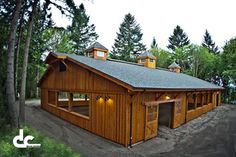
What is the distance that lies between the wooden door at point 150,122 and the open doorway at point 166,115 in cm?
255

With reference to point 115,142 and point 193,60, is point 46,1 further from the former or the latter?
point 193,60

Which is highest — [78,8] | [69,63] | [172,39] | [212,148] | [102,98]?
[172,39]

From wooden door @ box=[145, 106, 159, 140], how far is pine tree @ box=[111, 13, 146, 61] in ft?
97.9

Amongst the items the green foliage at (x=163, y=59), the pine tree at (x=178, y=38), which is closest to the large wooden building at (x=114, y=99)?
the green foliage at (x=163, y=59)

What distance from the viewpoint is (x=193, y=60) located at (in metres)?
36.6

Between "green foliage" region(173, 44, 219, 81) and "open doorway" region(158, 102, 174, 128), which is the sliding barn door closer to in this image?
"open doorway" region(158, 102, 174, 128)

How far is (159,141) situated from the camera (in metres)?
10.2

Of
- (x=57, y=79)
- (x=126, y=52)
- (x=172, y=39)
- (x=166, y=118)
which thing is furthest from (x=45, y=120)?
(x=172, y=39)

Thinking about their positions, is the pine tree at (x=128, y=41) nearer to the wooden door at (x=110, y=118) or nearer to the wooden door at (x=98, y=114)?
the wooden door at (x=98, y=114)

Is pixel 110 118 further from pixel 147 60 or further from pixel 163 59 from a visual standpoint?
pixel 163 59

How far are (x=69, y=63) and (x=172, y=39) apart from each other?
42.0 meters

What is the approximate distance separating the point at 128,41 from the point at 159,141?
34.5 m

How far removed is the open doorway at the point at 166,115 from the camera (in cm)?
1306

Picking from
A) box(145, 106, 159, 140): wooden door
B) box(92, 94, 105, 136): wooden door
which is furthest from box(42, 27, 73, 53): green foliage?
box(145, 106, 159, 140): wooden door
